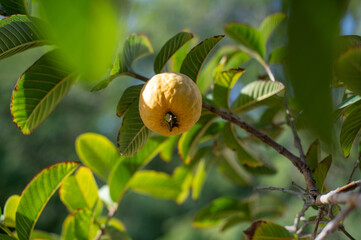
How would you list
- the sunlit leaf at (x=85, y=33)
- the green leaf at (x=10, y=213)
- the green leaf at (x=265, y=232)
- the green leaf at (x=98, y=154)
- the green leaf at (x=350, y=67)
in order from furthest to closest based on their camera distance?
the green leaf at (x=98, y=154)
the green leaf at (x=10, y=213)
the green leaf at (x=265, y=232)
the green leaf at (x=350, y=67)
the sunlit leaf at (x=85, y=33)

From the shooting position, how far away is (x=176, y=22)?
11516 mm

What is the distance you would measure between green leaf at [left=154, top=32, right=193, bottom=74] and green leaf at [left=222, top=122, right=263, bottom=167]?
254 millimetres

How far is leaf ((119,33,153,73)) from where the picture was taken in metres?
0.71

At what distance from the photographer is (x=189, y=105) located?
0.59 meters

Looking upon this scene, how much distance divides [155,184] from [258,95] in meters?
0.55

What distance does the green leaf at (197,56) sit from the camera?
65cm

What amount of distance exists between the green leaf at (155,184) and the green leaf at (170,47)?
1.57ft

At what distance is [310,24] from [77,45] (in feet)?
0.44

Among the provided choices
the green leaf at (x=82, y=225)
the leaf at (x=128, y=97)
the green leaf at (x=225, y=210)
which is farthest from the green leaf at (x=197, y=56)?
the green leaf at (x=225, y=210)

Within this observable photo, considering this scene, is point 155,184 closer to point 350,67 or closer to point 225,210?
point 225,210

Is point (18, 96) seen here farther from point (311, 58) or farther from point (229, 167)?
point (229, 167)

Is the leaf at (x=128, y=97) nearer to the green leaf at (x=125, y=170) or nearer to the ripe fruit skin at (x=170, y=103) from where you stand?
the ripe fruit skin at (x=170, y=103)

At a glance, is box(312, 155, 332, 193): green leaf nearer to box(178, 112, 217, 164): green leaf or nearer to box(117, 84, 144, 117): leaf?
box(178, 112, 217, 164): green leaf

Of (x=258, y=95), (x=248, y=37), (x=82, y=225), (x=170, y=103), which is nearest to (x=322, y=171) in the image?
(x=258, y=95)
